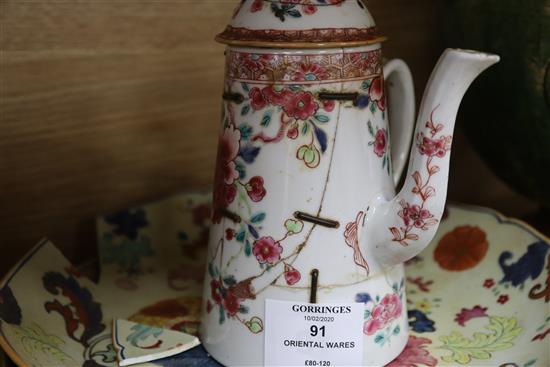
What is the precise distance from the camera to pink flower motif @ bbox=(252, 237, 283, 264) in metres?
0.46

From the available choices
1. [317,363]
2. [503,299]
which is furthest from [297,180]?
[503,299]

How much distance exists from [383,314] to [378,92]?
0.49ft

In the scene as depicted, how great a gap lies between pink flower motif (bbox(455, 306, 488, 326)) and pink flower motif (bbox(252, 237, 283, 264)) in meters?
0.18

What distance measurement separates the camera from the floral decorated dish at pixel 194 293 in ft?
1.62

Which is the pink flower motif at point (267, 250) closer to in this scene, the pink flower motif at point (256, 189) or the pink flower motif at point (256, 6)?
the pink flower motif at point (256, 189)

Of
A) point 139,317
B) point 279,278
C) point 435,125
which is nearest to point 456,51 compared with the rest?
point 435,125

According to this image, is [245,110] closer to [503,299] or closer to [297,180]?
[297,180]

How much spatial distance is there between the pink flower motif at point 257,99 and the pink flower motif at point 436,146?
10 cm

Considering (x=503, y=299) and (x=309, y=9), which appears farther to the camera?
(x=503, y=299)

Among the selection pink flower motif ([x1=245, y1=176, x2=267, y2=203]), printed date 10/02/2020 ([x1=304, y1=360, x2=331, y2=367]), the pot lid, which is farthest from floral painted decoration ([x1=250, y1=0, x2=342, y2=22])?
printed date 10/02/2020 ([x1=304, y1=360, x2=331, y2=367])

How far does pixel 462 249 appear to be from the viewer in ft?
2.06

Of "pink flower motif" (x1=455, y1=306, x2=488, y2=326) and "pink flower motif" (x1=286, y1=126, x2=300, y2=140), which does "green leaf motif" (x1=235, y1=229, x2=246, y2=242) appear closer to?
"pink flower motif" (x1=286, y1=126, x2=300, y2=140)

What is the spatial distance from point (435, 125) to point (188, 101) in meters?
0.32

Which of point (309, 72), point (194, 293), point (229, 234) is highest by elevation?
point (309, 72)
